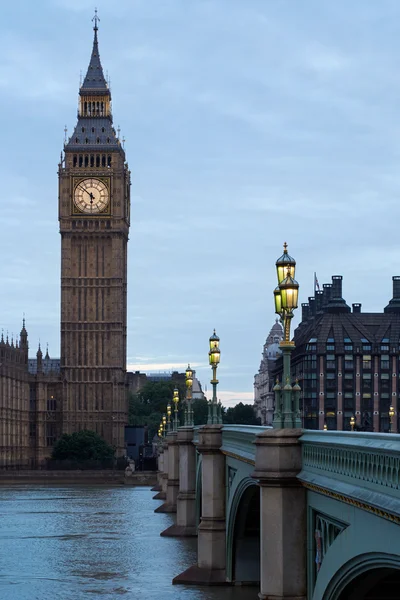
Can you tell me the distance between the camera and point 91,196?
167 m

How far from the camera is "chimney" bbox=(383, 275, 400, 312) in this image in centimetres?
16375

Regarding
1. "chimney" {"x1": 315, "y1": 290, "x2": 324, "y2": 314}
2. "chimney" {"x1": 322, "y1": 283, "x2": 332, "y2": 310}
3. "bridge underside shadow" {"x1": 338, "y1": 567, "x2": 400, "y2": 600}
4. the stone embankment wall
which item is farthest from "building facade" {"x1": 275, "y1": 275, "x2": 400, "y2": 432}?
"bridge underside shadow" {"x1": 338, "y1": 567, "x2": 400, "y2": 600}

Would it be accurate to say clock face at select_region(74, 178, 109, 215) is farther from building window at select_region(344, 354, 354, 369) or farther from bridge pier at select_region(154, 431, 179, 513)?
bridge pier at select_region(154, 431, 179, 513)

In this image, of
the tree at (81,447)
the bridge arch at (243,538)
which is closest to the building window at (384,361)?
the tree at (81,447)

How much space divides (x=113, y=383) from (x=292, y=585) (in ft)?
471

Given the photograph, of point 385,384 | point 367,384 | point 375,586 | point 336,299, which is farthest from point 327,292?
point 375,586

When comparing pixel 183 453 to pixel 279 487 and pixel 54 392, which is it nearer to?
pixel 279 487

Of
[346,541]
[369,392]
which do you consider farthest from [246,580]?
[369,392]

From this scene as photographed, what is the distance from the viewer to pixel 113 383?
6412 inches

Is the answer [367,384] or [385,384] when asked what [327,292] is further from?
[385,384]

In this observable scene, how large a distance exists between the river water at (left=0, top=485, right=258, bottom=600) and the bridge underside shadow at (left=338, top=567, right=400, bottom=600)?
1702 cm

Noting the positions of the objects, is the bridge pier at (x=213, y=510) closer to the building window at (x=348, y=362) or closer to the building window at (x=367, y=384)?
the building window at (x=348, y=362)

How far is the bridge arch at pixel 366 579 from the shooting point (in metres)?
15.0

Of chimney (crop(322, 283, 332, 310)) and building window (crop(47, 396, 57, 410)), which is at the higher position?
chimney (crop(322, 283, 332, 310))
